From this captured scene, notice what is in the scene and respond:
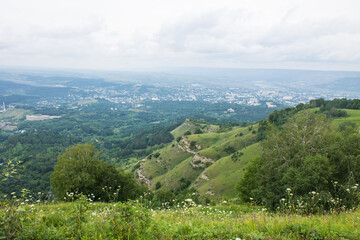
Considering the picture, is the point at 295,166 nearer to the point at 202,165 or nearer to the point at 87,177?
the point at 87,177

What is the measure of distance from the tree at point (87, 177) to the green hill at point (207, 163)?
1653cm

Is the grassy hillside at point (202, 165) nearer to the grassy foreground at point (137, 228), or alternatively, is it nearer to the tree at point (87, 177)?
the tree at point (87, 177)

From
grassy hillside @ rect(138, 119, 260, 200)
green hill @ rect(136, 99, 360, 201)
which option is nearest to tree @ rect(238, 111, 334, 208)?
green hill @ rect(136, 99, 360, 201)

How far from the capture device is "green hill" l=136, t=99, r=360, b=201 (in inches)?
1725

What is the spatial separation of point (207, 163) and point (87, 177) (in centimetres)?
4121

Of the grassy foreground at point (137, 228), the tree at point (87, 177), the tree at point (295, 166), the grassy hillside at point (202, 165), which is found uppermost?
the grassy foreground at point (137, 228)

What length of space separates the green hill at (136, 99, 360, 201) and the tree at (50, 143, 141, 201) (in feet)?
54.2

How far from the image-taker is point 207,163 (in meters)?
57.5

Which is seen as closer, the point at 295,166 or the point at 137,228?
the point at 137,228

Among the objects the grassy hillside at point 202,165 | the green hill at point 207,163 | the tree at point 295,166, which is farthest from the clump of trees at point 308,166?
the grassy hillside at point 202,165

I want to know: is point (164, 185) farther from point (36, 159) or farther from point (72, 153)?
point (36, 159)

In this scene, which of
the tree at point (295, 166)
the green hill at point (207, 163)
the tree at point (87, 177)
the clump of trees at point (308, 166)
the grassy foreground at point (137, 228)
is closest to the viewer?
the grassy foreground at point (137, 228)

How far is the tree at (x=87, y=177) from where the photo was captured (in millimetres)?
21297

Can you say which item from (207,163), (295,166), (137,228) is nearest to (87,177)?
(137,228)
